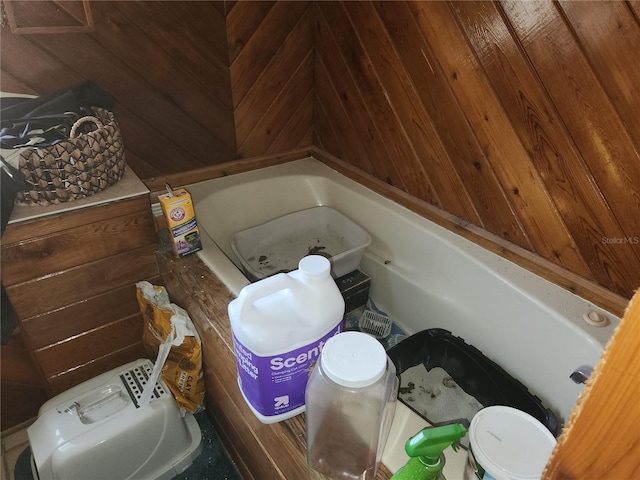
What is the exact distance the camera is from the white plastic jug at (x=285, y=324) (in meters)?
0.75

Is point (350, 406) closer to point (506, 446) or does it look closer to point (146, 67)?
point (506, 446)

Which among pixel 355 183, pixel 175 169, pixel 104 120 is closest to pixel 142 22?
pixel 104 120

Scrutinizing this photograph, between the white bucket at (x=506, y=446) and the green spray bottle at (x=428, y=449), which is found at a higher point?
the green spray bottle at (x=428, y=449)

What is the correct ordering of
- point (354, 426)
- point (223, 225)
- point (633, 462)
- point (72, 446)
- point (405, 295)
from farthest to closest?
point (223, 225), point (405, 295), point (72, 446), point (354, 426), point (633, 462)

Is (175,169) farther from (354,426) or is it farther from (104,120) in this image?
(354,426)

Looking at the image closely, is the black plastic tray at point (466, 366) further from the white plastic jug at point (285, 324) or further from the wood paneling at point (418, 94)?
the white plastic jug at point (285, 324)

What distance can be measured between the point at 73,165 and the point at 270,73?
87 cm

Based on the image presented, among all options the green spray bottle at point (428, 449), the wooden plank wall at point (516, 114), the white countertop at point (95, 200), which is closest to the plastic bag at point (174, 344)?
the white countertop at point (95, 200)

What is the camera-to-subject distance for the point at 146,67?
4.57 feet

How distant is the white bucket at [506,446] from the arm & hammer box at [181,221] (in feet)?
2.97

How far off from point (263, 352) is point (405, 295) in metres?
0.88

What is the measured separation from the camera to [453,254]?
1.38m

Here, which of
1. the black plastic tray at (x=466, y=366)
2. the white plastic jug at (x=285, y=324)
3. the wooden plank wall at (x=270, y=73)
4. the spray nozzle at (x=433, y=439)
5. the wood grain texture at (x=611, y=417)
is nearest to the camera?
the wood grain texture at (x=611, y=417)

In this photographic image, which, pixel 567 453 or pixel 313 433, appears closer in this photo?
pixel 567 453
